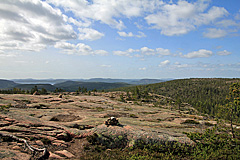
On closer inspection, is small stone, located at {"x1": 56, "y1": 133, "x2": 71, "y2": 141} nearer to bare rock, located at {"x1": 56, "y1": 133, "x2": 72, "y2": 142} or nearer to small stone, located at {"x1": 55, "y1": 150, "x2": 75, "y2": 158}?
bare rock, located at {"x1": 56, "y1": 133, "x2": 72, "y2": 142}

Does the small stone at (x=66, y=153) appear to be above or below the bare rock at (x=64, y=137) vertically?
below

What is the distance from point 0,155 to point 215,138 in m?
26.3

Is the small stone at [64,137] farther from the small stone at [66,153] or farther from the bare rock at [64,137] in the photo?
the small stone at [66,153]

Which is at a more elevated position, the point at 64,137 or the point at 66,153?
the point at 64,137

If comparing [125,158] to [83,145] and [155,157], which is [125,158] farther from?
[83,145]

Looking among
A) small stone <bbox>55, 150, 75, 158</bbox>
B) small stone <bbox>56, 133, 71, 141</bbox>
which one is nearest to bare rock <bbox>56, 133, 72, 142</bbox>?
small stone <bbox>56, 133, 71, 141</bbox>

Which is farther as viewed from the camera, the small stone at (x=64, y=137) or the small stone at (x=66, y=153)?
the small stone at (x=64, y=137)

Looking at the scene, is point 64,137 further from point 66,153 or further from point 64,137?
point 66,153

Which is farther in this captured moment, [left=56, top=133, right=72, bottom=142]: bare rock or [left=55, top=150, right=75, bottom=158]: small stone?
[left=56, top=133, right=72, bottom=142]: bare rock

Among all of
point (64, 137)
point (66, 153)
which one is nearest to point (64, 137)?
point (64, 137)

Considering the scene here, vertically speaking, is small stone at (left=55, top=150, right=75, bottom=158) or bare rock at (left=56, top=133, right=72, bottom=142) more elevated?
bare rock at (left=56, top=133, right=72, bottom=142)

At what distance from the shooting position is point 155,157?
16.2 metres

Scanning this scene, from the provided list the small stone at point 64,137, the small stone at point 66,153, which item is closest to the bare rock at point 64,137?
the small stone at point 64,137

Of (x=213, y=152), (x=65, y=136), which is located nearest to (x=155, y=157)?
(x=213, y=152)
